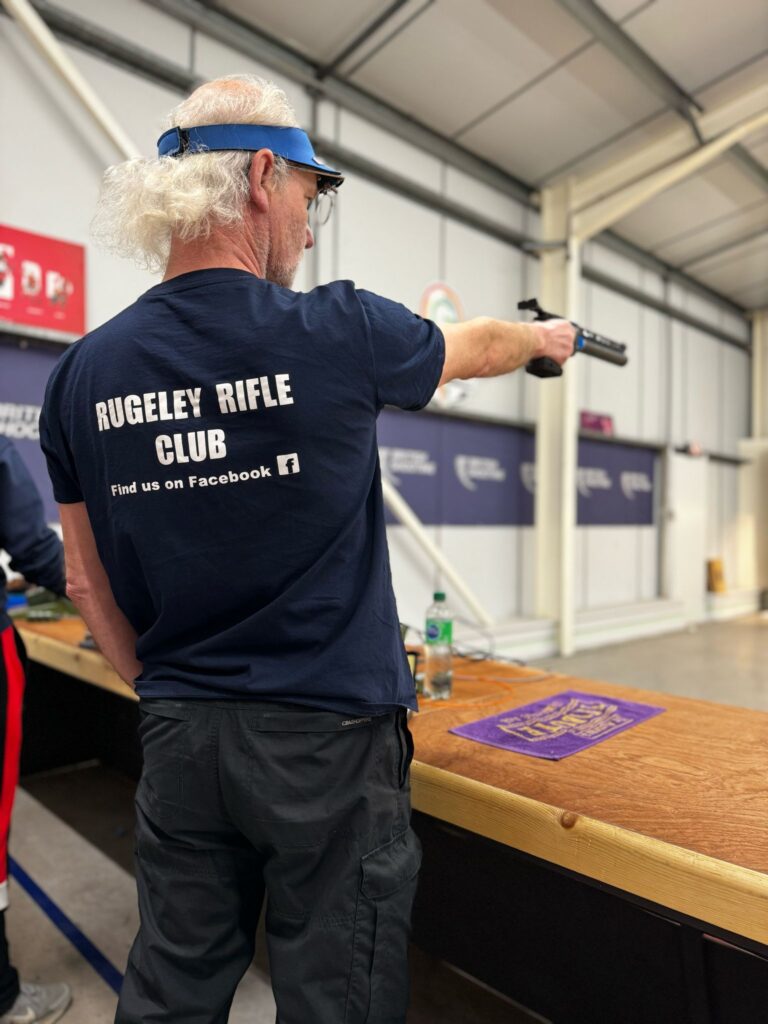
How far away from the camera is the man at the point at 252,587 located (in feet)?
2.77

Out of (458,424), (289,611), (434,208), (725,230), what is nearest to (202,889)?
(289,611)

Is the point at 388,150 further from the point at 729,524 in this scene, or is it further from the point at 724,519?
the point at 729,524

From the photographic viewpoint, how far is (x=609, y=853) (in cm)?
100

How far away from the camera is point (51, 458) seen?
102cm

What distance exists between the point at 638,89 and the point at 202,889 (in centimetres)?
560

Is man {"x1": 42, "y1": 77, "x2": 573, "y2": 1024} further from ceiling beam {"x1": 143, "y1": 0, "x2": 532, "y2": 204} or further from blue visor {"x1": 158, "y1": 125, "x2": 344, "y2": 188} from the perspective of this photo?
ceiling beam {"x1": 143, "y1": 0, "x2": 532, "y2": 204}

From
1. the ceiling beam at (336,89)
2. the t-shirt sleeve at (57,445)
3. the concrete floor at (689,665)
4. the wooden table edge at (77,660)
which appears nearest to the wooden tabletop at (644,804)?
the t-shirt sleeve at (57,445)

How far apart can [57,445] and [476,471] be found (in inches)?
193

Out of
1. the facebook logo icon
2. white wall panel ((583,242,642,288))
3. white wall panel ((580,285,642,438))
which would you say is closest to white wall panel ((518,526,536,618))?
white wall panel ((580,285,642,438))

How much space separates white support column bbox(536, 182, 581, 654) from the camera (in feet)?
19.7

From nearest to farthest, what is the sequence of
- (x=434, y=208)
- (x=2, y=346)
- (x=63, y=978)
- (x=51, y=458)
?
(x=51, y=458)
(x=63, y=978)
(x=2, y=346)
(x=434, y=208)

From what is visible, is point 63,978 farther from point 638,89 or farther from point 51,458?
point 638,89

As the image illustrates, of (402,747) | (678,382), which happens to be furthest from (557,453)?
(402,747)

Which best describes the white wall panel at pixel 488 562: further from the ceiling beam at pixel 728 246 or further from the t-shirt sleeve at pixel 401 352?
the t-shirt sleeve at pixel 401 352
